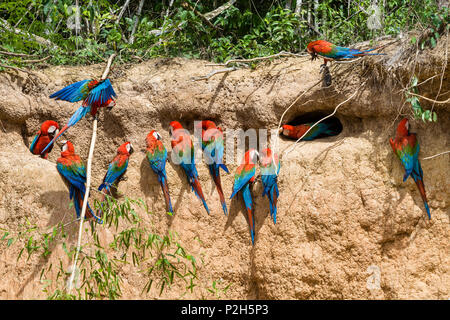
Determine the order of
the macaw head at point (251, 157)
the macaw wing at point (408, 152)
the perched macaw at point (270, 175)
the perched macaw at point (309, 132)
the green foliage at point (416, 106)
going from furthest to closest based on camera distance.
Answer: the perched macaw at point (309, 132)
the macaw head at point (251, 157)
the perched macaw at point (270, 175)
the macaw wing at point (408, 152)
the green foliage at point (416, 106)

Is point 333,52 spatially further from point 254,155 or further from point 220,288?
point 220,288

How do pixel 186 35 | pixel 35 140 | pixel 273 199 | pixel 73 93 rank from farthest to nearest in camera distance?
pixel 186 35, pixel 35 140, pixel 273 199, pixel 73 93

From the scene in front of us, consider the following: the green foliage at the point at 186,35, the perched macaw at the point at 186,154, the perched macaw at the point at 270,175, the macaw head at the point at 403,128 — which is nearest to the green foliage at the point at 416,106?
the macaw head at the point at 403,128

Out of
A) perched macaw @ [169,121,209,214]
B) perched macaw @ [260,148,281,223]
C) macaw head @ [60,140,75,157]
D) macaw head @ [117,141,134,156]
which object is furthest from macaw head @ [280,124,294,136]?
macaw head @ [60,140,75,157]

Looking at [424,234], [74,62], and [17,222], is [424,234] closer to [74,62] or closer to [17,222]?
[17,222]

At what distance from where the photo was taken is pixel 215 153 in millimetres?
3340

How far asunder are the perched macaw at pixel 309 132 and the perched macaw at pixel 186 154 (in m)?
0.66

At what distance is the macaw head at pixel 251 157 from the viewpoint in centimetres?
327

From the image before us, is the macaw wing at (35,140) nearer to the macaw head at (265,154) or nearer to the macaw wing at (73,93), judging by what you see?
the macaw wing at (73,93)

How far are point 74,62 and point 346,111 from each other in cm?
217

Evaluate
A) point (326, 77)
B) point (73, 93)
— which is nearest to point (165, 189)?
point (73, 93)

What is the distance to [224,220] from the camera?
3332mm

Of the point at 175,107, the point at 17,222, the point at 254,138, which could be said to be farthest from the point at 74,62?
the point at 254,138

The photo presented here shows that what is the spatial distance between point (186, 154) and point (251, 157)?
44 cm
